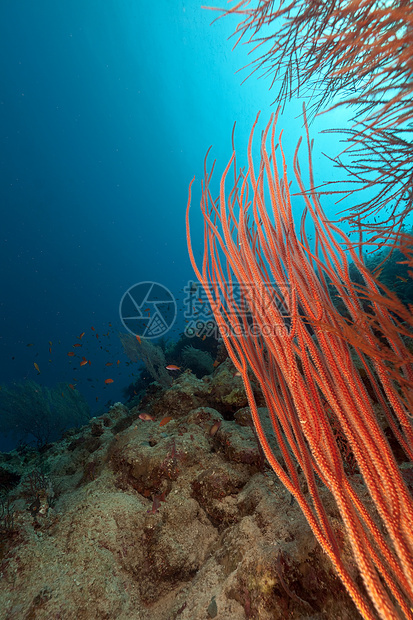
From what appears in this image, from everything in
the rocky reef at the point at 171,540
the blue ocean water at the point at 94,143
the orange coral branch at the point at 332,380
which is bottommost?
the rocky reef at the point at 171,540

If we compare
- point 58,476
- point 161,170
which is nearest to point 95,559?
point 58,476

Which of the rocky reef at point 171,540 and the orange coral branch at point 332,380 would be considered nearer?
the orange coral branch at point 332,380

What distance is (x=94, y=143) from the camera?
48.6 metres

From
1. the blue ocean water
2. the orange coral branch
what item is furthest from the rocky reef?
the blue ocean water

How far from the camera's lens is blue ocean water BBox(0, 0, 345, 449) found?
3678 centimetres

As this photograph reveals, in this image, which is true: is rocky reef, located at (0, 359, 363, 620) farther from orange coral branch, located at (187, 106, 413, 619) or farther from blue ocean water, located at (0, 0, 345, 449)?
blue ocean water, located at (0, 0, 345, 449)

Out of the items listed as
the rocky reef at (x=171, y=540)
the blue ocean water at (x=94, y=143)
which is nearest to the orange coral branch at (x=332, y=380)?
the rocky reef at (x=171, y=540)

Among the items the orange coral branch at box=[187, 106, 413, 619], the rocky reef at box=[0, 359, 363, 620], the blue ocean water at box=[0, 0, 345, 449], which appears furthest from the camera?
the blue ocean water at box=[0, 0, 345, 449]

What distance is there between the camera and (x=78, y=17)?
3534cm

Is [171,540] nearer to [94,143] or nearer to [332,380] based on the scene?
[332,380]

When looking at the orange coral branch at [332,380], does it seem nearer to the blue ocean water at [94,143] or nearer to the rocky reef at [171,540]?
the rocky reef at [171,540]

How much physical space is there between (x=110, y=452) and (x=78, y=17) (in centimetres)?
5789

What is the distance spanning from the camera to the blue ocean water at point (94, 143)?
121ft

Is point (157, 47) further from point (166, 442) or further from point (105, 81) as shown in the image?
point (166, 442)
